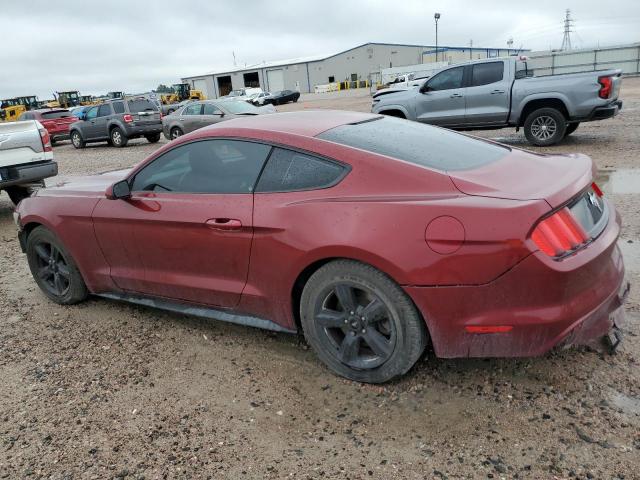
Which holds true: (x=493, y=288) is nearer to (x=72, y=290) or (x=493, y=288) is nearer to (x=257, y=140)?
(x=257, y=140)

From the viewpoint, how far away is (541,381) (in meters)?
2.91

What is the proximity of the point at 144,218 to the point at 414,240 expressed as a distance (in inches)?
76.6

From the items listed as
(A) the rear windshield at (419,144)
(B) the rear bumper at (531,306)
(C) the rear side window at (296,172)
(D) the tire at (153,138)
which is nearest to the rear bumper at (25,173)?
(C) the rear side window at (296,172)

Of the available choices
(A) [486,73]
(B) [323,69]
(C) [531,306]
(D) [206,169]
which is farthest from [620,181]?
(B) [323,69]

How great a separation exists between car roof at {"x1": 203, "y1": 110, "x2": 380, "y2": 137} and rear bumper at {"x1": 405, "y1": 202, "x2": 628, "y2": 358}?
122 centimetres

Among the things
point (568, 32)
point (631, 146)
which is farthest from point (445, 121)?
point (568, 32)

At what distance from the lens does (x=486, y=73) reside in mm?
11422

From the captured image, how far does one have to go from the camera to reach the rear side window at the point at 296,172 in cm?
292

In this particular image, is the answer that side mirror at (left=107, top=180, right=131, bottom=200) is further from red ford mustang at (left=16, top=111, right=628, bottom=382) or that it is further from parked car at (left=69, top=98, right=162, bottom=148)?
parked car at (left=69, top=98, right=162, bottom=148)

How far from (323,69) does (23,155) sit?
73410 millimetres

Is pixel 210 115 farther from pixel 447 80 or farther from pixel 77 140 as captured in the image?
pixel 447 80

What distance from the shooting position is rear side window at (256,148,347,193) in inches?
115

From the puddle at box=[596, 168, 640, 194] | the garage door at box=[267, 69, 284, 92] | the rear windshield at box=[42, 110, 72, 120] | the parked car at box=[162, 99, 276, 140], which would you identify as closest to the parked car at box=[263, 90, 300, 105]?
the rear windshield at box=[42, 110, 72, 120]

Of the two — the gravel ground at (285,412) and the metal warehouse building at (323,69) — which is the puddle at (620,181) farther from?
the metal warehouse building at (323,69)
